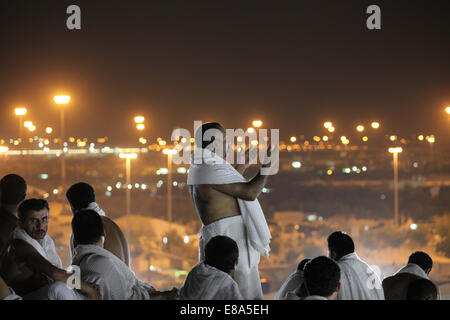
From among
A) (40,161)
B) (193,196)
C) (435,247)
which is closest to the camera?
(193,196)

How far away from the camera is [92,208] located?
6.49m

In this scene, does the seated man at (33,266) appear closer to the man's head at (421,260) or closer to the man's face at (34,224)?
the man's face at (34,224)

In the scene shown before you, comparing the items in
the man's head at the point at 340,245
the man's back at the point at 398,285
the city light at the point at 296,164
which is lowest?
the man's back at the point at 398,285

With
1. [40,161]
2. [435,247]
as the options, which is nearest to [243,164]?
[435,247]

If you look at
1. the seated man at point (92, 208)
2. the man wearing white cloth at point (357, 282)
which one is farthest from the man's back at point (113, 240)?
the man wearing white cloth at point (357, 282)

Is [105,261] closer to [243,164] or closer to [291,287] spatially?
[291,287]

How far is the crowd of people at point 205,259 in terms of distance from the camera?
5.24m

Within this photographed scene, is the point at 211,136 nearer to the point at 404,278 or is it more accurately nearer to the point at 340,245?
the point at 340,245

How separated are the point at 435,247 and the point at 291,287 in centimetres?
2509

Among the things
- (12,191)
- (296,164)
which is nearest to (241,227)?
(12,191)

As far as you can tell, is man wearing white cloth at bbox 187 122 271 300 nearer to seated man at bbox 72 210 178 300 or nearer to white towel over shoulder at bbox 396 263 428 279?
seated man at bbox 72 210 178 300

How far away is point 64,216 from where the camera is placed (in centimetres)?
3684

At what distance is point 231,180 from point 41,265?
1.82 metres
